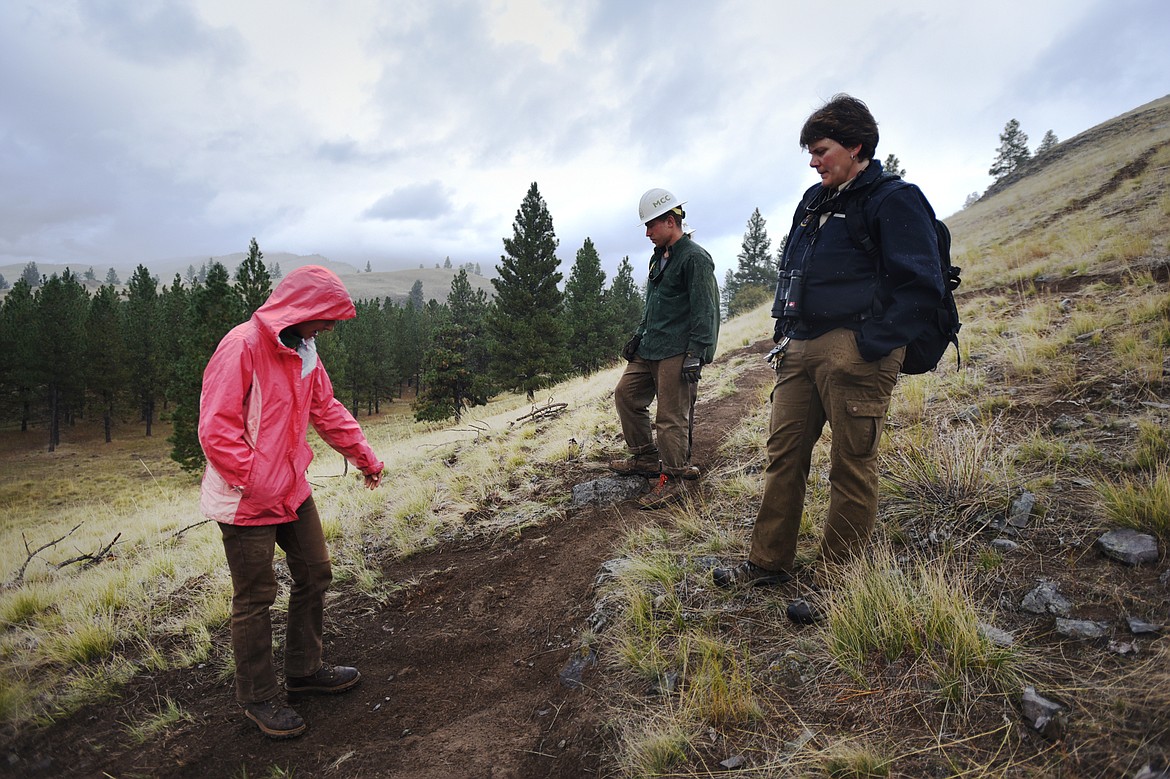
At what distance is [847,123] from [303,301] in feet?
9.57

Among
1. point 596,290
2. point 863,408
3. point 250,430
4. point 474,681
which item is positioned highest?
point 596,290

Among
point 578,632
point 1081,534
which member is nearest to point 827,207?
point 1081,534

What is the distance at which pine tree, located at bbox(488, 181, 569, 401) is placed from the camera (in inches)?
930

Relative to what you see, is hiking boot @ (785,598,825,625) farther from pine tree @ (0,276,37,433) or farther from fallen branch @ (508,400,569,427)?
pine tree @ (0,276,37,433)

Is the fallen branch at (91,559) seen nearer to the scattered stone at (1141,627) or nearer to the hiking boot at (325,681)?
the hiking boot at (325,681)

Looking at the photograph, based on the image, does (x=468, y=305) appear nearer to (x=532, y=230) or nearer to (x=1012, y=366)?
(x=532, y=230)

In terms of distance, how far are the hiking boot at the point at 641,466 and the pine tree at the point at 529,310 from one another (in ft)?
60.3

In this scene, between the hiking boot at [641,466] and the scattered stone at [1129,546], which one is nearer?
the scattered stone at [1129,546]

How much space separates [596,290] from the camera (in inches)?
1218

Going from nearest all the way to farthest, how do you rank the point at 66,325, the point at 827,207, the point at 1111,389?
the point at 827,207, the point at 1111,389, the point at 66,325

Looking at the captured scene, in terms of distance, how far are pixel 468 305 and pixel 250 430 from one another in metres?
41.2

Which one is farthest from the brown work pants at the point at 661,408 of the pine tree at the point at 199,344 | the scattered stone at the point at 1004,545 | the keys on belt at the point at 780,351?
the pine tree at the point at 199,344

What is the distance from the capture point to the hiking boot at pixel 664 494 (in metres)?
4.51

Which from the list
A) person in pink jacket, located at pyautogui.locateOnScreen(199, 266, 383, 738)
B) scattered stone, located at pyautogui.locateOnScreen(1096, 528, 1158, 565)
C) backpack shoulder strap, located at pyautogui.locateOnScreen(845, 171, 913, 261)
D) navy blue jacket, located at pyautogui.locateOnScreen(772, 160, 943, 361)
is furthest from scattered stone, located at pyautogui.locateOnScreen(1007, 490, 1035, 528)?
person in pink jacket, located at pyautogui.locateOnScreen(199, 266, 383, 738)
